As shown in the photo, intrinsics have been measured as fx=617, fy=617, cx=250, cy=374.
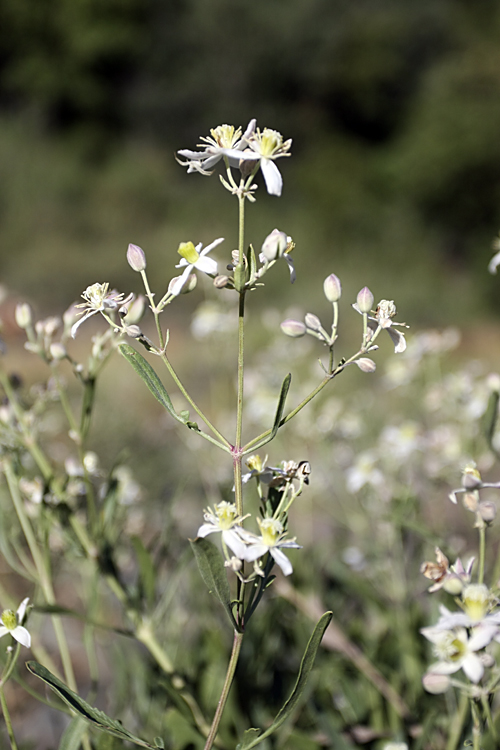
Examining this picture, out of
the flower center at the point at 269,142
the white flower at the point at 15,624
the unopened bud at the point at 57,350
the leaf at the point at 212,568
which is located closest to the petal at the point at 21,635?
the white flower at the point at 15,624

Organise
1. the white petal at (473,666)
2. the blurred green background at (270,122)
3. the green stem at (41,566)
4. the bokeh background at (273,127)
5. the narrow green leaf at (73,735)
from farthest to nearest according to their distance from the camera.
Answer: the blurred green background at (270,122)
the bokeh background at (273,127)
the green stem at (41,566)
the narrow green leaf at (73,735)
the white petal at (473,666)

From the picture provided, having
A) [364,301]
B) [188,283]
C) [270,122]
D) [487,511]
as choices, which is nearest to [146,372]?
[188,283]

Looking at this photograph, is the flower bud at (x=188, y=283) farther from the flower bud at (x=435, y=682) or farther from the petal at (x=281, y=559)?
the flower bud at (x=435, y=682)

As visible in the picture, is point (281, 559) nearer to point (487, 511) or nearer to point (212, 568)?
point (212, 568)

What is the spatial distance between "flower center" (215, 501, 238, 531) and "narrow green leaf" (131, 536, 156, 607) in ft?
0.75

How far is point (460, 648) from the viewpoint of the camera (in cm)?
44

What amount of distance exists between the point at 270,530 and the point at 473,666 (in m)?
0.16

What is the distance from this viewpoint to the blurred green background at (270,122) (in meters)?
8.38

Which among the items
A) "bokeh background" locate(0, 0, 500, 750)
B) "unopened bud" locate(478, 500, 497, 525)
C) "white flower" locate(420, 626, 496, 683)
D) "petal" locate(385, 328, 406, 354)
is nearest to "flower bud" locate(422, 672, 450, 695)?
"white flower" locate(420, 626, 496, 683)

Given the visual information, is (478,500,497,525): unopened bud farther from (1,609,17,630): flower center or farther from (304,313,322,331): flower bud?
(1,609,17,630): flower center

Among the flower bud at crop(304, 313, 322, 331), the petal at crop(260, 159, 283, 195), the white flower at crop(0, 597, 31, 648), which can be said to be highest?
the petal at crop(260, 159, 283, 195)

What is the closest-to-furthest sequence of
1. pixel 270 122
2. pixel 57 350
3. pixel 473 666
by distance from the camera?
pixel 473 666 → pixel 57 350 → pixel 270 122

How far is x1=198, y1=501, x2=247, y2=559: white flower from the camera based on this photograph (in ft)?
1.43

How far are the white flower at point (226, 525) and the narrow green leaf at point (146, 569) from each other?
0.23m
